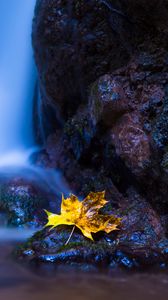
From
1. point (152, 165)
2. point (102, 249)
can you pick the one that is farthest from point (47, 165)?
point (102, 249)

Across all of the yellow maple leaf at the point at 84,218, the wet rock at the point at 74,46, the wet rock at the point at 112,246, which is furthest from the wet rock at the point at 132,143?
the wet rock at the point at 74,46

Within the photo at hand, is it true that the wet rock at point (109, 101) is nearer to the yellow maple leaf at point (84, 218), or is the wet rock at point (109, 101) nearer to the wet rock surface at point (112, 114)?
the wet rock surface at point (112, 114)

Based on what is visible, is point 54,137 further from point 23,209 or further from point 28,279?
point 28,279

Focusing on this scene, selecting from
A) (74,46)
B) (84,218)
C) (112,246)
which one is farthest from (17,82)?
(112,246)

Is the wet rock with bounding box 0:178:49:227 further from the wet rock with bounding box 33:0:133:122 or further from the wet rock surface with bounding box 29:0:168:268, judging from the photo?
the wet rock with bounding box 33:0:133:122

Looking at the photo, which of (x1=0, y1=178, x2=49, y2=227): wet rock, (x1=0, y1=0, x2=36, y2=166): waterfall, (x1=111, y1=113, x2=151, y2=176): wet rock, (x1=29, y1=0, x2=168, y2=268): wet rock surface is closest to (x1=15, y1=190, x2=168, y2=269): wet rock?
(x1=29, y1=0, x2=168, y2=268): wet rock surface

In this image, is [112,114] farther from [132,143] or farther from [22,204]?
[22,204]
